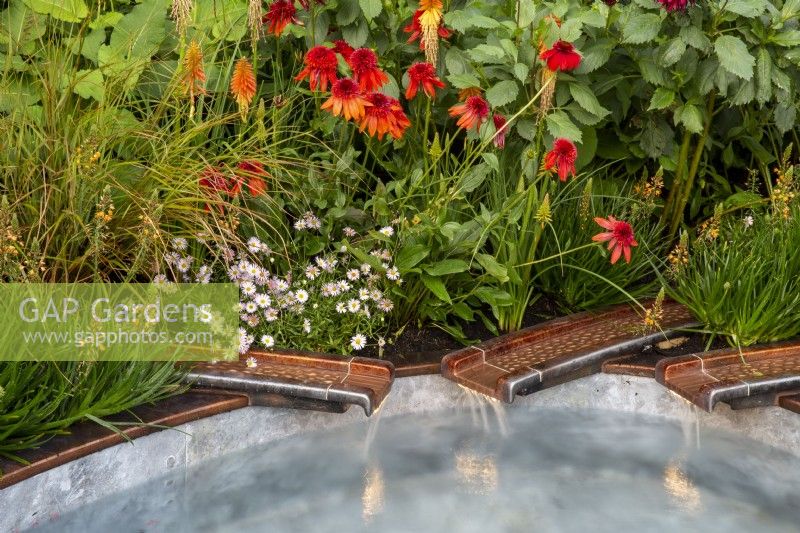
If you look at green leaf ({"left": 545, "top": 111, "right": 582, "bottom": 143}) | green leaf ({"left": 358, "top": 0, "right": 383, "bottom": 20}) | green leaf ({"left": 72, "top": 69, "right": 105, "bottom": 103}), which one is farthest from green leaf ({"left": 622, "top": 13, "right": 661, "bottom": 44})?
green leaf ({"left": 72, "top": 69, "right": 105, "bottom": 103})

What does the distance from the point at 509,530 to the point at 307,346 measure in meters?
0.88

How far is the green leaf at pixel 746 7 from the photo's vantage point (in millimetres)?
3260

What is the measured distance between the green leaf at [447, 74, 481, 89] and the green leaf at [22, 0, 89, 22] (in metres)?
1.27

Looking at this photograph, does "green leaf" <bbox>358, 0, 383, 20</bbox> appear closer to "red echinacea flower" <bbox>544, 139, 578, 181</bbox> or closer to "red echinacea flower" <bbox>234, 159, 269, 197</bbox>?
"red echinacea flower" <bbox>234, 159, 269, 197</bbox>

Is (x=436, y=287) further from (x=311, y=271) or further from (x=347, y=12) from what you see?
(x=347, y=12)

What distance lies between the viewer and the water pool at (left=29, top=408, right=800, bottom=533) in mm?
2809

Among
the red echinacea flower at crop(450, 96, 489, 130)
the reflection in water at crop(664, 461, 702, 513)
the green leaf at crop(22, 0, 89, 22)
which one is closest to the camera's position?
the reflection in water at crop(664, 461, 702, 513)

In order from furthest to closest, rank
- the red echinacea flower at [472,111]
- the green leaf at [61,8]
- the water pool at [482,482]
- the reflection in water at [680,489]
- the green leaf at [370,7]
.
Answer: the green leaf at [61,8], the green leaf at [370,7], the red echinacea flower at [472,111], the reflection in water at [680,489], the water pool at [482,482]

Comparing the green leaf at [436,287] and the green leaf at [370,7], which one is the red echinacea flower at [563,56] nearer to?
the green leaf at [370,7]

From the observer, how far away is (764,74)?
11.0ft

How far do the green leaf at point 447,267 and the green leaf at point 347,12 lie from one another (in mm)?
824

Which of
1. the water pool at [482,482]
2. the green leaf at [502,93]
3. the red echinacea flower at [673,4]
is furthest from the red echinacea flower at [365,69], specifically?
the water pool at [482,482]

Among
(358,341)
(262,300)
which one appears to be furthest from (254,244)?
(358,341)

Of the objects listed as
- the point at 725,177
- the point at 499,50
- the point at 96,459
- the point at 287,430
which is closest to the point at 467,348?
the point at 287,430
